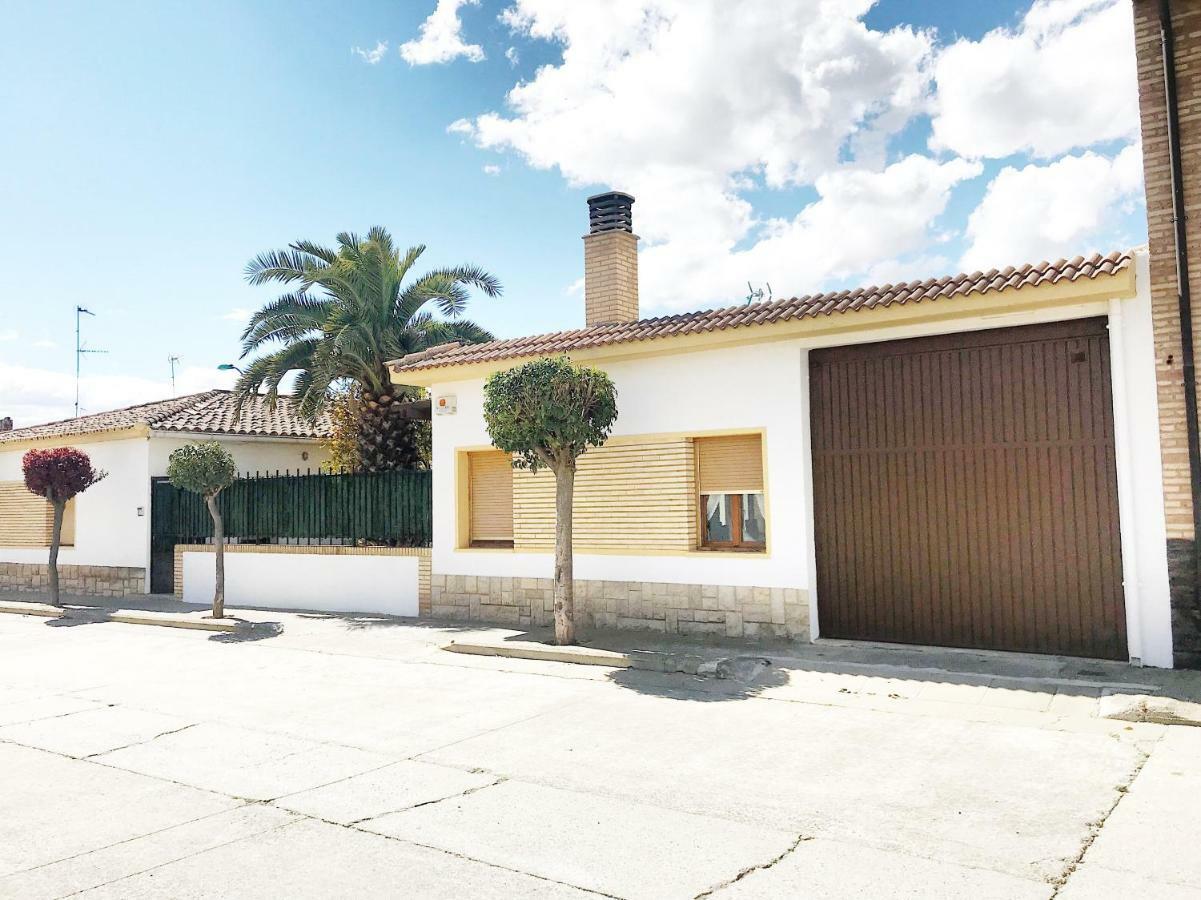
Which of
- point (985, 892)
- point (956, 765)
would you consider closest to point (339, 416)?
point (956, 765)

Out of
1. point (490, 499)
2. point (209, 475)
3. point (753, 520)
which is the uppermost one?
point (209, 475)

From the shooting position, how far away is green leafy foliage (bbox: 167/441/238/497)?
45.0 feet

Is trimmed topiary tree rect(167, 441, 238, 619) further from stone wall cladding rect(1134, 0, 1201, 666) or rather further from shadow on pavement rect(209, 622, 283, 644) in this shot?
stone wall cladding rect(1134, 0, 1201, 666)

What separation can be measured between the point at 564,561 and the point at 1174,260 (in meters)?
6.79

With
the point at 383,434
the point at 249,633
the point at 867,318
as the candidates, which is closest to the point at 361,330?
the point at 383,434

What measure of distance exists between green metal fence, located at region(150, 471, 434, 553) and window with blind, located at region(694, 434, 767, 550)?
483 centimetres

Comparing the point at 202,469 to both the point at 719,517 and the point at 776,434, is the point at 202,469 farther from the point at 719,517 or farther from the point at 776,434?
the point at 776,434

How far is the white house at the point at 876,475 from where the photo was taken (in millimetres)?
8516

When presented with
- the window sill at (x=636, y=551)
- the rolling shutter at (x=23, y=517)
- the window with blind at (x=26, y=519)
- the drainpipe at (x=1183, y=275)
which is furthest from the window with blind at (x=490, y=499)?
the rolling shutter at (x=23, y=517)

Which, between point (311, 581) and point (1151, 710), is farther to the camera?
point (311, 581)

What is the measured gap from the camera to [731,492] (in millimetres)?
10727

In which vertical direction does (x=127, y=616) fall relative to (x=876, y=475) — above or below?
below

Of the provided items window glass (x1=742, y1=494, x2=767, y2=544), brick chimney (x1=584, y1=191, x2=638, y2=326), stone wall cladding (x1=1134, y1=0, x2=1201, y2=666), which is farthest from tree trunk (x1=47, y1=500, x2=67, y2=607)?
stone wall cladding (x1=1134, y1=0, x2=1201, y2=666)

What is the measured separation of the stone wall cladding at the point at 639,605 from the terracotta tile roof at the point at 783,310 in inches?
119
